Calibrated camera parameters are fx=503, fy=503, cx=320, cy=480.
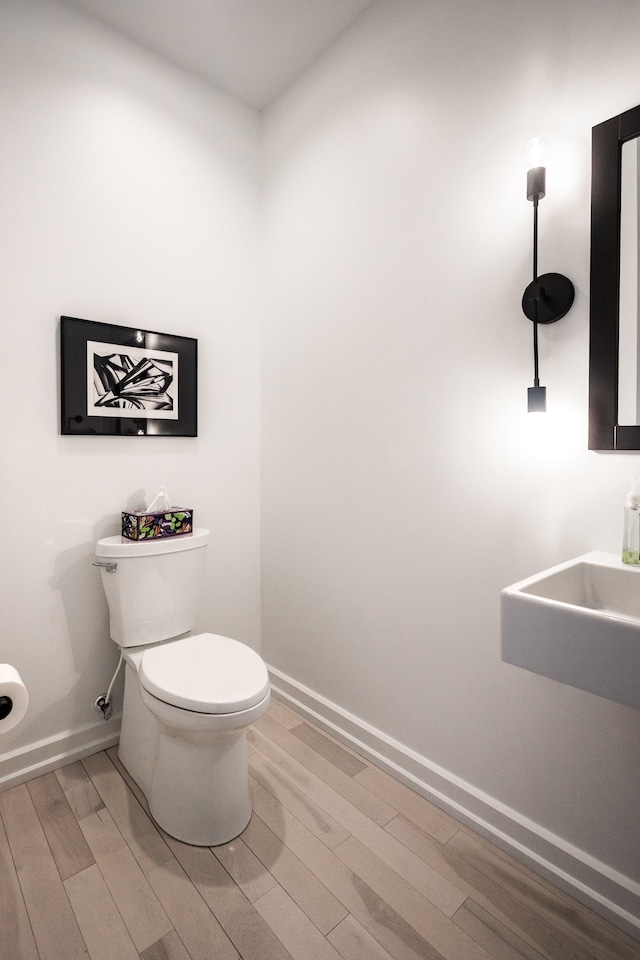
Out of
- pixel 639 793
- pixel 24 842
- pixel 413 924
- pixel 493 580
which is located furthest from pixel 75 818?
pixel 639 793

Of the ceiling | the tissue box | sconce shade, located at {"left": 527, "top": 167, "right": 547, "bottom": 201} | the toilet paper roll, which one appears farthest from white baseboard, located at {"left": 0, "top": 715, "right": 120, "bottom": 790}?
the ceiling

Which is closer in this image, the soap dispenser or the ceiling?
the soap dispenser

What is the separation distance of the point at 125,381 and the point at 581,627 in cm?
174

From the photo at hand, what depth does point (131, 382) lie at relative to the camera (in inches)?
78.0

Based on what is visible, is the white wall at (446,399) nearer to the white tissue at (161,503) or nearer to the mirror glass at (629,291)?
the mirror glass at (629,291)

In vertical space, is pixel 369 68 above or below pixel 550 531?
above

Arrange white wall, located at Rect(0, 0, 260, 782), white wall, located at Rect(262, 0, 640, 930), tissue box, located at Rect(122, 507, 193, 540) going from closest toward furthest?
white wall, located at Rect(262, 0, 640, 930), white wall, located at Rect(0, 0, 260, 782), tissue box, located at Rect(122, 507, 193, 540)

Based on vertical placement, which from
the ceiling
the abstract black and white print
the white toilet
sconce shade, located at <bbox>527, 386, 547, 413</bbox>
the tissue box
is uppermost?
the ceiling

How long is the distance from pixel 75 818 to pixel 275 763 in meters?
0.67

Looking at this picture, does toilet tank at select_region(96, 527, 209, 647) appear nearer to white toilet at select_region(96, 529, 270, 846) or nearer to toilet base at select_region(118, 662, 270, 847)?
white toilet at select_region(96, 529, 270, 846)

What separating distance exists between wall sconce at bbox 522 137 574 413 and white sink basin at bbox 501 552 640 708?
445mm

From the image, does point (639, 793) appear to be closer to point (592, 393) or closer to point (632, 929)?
point (632, 929)

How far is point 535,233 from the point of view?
131cm

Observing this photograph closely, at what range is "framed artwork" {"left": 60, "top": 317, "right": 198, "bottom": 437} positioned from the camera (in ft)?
6.00
